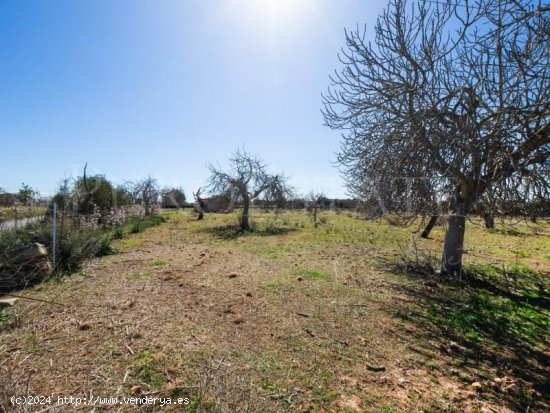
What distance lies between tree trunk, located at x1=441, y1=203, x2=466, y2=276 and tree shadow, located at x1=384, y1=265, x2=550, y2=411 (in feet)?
1.03

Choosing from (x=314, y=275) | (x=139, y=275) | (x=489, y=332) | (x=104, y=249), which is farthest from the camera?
(x=104, y=249)

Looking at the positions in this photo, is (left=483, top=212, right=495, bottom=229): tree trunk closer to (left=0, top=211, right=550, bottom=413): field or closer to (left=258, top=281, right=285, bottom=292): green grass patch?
(left=0, top=211, right=550, bottom=413): field

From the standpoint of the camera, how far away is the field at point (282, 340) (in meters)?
2.33

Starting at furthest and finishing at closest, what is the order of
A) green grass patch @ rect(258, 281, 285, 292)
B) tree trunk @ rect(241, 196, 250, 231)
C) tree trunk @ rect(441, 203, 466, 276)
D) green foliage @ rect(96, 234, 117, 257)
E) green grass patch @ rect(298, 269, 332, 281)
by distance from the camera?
tree trunk @ rect(241, 196, 250, 231), green foliage @ rect(96, 234, 117, 257), tree trunk @ rect(441, 203, 466, 276), green grass patch @ rect(298, 269, 332, 281), green grass patch @ rect(258, 281, 285, 292)

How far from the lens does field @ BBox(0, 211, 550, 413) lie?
233cm

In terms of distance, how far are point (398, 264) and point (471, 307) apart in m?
2.89

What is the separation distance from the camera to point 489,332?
377cm

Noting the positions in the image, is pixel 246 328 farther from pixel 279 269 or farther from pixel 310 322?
pixel 279 269

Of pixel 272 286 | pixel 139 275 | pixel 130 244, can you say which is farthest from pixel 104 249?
pixel 272 286

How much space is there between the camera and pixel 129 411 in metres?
2.06

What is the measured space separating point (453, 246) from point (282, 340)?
4761mm

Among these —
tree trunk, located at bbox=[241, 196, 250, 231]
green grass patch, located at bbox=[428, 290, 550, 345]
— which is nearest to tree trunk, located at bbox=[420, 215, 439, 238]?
green grass patch, located at bbox=[428, 290, 550, 345]

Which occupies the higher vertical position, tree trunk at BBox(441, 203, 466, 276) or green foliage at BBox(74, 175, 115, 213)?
green foliage at BBox(74, 175, 115, 213)

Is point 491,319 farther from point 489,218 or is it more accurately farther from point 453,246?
point 453,246
